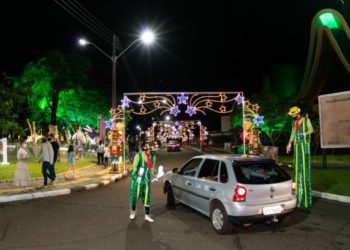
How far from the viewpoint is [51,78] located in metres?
43.1

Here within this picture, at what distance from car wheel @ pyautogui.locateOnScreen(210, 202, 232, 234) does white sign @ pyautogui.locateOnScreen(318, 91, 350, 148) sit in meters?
7.92

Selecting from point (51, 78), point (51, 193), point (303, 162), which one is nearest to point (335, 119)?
point (303, 162)

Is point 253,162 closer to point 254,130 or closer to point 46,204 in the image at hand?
point 46,204

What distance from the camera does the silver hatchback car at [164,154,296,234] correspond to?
21.6 ft

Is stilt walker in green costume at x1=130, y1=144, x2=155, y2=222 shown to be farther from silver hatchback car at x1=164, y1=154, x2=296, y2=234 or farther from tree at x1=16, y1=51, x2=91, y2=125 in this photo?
tree at x1=16, y1=51, x2=91, y2=125

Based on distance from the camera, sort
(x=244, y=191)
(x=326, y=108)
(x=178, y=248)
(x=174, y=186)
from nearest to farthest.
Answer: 1. (x=178, y=248)
2. (x=244, y=191)
3. (x=174, y=186)
4. (x=326, y=108)

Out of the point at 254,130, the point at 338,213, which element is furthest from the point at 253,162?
the point at 254,130

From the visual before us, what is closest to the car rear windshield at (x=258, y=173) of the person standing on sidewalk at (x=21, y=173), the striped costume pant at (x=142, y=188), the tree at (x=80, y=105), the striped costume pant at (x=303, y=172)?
the striped costume pant at (x=142, y=188)

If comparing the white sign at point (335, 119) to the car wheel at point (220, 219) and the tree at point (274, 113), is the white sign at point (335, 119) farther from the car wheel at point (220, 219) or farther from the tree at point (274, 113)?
the tree at point (274, 113)

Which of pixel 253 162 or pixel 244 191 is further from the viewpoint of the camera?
pixel 253 162

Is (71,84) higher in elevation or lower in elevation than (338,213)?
higher

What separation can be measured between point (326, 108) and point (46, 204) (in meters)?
10.3

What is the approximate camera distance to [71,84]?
44.6 meters

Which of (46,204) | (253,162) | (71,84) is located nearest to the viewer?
(253,162)
